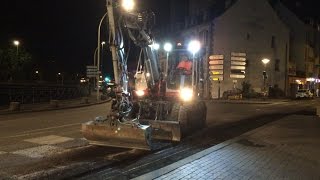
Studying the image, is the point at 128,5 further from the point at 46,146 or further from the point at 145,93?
the point at 46,146

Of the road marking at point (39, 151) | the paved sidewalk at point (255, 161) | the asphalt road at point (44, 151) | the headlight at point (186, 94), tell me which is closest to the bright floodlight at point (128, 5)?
the asphalt road at point (44, 151)

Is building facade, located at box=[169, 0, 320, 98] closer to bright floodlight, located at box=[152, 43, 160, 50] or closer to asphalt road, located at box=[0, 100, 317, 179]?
bright floodlight, located at box=[152, 43, 160, 50]

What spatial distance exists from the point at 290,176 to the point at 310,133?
861 centimetres

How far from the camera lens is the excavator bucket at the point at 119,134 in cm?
1212

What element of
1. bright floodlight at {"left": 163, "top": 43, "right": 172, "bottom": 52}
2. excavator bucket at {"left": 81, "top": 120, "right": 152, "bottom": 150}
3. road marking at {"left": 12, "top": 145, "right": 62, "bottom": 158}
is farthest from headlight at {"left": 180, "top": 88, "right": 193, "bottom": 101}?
road marking at {"left": 12, "top": 145, "right": 62, "bottom": 158}

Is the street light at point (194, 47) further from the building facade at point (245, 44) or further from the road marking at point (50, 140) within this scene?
the building facade at point (245, 44)

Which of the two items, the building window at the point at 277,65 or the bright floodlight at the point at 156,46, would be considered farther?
the building window at the point at 277,65

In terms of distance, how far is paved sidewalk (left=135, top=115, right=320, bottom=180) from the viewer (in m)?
9.69

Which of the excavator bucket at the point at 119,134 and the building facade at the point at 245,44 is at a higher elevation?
the building facade at the point at 245,44

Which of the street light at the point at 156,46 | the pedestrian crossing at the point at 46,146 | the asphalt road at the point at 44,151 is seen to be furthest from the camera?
the street light at the point at 156,46

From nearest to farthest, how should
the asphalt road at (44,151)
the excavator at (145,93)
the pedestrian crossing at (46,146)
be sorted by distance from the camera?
the asphalt road at (44,151) < the pedestrian crossing at (46,146) < the excavator at (145,93)

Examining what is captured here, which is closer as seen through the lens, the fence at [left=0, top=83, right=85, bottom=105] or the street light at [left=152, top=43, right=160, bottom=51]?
the street light at [left=152, top=43, right=160, bottom=51]

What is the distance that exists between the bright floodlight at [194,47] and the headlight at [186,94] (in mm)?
1401

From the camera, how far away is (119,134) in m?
A: 12.3
